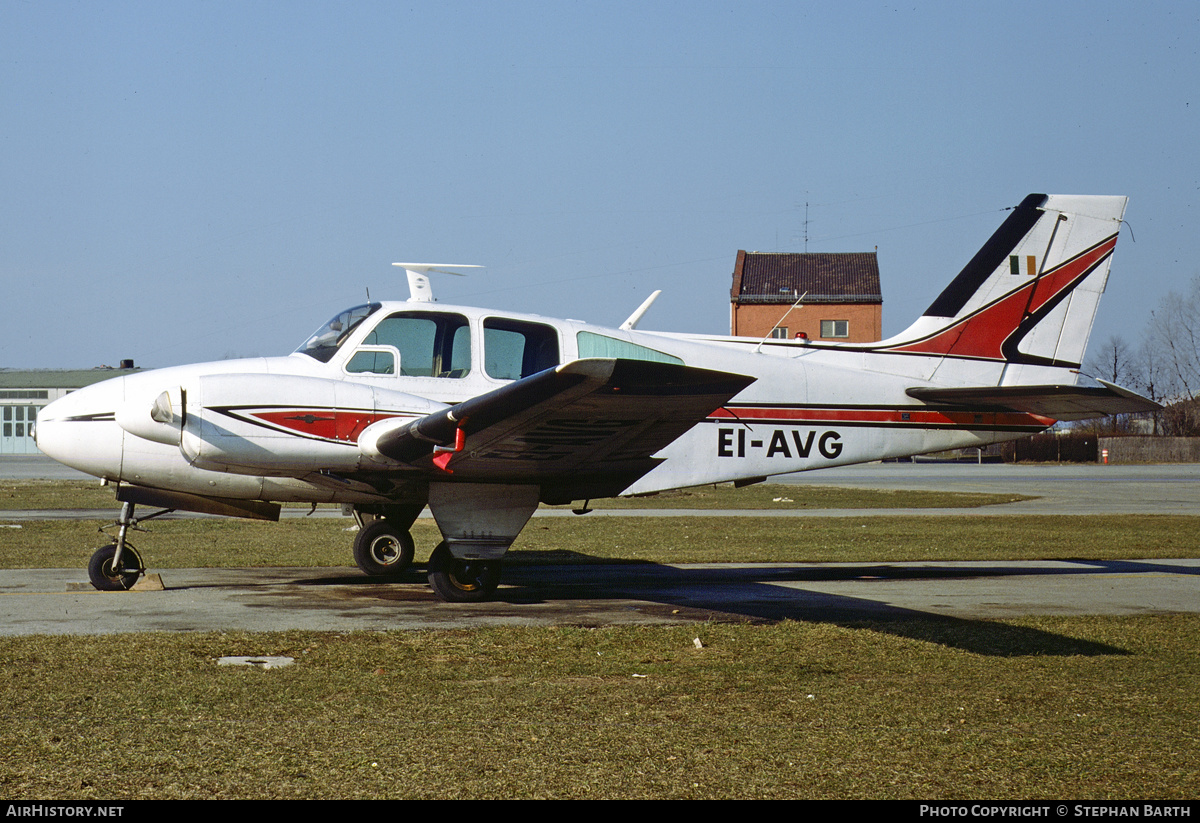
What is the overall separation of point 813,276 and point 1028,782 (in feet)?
195

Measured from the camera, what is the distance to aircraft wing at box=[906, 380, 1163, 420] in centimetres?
1092

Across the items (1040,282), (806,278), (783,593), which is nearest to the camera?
(783,593)

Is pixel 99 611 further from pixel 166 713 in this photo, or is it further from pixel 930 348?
pixel 930 348

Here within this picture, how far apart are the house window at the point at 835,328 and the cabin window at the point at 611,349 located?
50.2 m

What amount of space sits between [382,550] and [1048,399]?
25.5 ft

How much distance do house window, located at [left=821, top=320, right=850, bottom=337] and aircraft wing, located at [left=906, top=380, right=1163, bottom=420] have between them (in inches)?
1904

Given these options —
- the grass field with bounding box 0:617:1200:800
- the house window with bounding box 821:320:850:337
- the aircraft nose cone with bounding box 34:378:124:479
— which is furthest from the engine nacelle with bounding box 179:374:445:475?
the house window with bounding box 821:320:850:337

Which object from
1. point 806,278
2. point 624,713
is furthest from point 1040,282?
point 806,278

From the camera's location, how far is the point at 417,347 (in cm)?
1058

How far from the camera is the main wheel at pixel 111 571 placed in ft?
35.0

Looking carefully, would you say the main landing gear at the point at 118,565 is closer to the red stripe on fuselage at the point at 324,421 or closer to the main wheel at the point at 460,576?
the red stripe on fuselage at the point at 324,421

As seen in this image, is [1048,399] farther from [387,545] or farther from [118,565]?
[118,565]

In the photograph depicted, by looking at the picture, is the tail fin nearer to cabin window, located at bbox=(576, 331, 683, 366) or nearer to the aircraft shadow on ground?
the aircraft shadow on ground

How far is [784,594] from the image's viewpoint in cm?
1113
